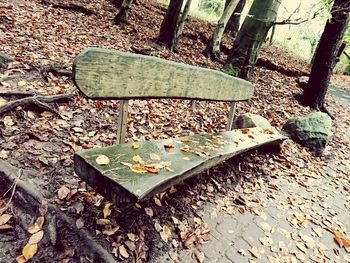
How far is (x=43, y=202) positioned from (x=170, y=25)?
243 inches

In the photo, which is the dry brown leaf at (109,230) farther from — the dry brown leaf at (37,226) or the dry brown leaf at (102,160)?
the dry brown leaf at (102,160)

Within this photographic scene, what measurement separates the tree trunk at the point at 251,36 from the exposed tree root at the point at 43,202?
503 cm

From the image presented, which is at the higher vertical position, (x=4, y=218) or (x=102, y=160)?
(x=102, y=160)

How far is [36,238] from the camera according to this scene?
83.7 inches

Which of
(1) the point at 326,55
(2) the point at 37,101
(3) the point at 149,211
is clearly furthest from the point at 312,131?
(2) the point at 37,101

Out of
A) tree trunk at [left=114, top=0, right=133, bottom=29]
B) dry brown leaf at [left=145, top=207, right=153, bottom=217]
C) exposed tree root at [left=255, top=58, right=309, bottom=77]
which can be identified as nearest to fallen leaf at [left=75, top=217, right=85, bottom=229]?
dry brown leaf at [left=145, top=207, right=153, bottom=217]

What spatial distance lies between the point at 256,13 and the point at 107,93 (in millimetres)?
4858

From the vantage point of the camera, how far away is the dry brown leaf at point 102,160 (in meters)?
2.12

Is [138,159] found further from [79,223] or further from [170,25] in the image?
[170,25]

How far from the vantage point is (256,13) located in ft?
20.4

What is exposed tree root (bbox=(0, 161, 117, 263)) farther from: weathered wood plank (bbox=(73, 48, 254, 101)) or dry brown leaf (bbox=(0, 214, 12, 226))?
weathered wood plank (bbox=(73, 48, 254, 101))

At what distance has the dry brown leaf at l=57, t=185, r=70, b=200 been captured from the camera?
7.98ft

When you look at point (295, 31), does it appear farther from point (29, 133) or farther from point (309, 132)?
point (29, 133)

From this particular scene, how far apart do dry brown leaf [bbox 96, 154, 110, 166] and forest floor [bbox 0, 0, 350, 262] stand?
1.62 ft
